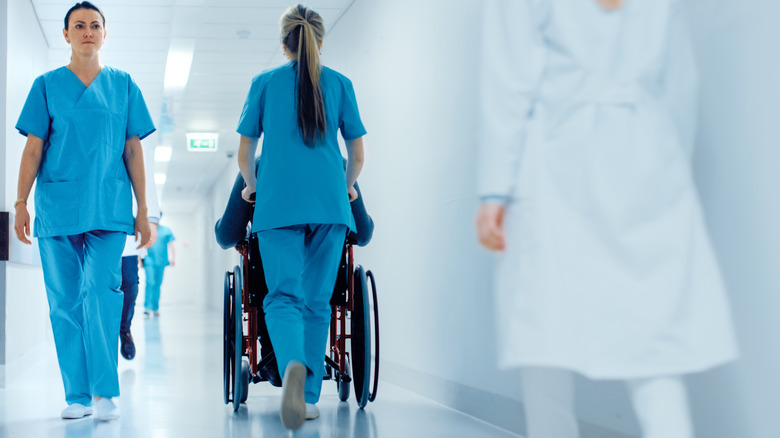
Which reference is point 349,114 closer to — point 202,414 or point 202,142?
point 202,414

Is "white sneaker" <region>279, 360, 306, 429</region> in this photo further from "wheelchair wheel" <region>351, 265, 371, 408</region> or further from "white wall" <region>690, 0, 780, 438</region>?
"white wall" <region>690, 0, 780, 438</region>

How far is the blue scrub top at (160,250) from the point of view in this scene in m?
12.3

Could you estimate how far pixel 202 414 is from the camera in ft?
9.53

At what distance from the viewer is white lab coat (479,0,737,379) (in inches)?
49.4

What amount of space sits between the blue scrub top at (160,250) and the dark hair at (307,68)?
10.0 m

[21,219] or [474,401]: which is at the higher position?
[21,219]

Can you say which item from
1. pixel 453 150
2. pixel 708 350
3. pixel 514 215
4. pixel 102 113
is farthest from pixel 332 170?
pixel 708 350

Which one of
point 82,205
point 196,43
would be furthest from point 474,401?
point 196,43

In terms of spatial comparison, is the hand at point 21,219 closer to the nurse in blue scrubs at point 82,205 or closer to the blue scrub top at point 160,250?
the nurse in blue scrubs at point 82,205

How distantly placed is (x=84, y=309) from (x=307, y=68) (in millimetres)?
1138

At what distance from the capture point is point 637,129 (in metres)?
1.31

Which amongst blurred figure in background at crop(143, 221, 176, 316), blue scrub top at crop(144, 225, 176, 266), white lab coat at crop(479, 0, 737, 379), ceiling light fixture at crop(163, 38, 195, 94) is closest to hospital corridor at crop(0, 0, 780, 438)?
white lab coat at crop(479, 0, 737, 379)

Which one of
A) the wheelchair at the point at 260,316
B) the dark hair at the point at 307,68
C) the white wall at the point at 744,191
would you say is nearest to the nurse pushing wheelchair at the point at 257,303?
the wheelchair at the point at 260,316

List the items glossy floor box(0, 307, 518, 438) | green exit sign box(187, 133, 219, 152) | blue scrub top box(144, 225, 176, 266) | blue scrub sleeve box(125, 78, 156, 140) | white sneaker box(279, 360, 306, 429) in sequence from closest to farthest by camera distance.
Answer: white sneaker box(279, 360, 306, 429) < glossy floor box(0, 307, 518, 438) < blue scrub sleeve box(125, 78, 156, 140) < green exit sign box(187, 133, 219, 152) < blue scrub top box(144, 225, 176, 266)
